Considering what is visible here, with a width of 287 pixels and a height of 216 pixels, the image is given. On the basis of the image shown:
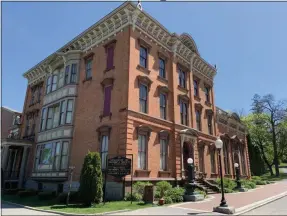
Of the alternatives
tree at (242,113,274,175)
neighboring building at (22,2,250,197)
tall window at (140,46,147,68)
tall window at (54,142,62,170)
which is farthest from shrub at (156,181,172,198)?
tree at (242,113,274,175)

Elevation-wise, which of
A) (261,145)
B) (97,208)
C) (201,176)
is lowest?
(97,208)

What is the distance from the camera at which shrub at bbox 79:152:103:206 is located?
12891 mm

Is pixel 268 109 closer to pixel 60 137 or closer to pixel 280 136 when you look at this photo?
pixel 280 136

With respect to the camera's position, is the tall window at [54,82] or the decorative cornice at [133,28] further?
the tall window at [54,82]

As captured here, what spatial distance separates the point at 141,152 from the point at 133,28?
32.1 ft

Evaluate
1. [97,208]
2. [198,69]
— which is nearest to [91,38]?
[198,69]

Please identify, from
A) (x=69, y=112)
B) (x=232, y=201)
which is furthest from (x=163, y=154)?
(x=69, y=112)

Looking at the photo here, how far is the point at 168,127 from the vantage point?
20.2 meters

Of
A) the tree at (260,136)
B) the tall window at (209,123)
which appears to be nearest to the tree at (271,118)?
the tree at (260,136)

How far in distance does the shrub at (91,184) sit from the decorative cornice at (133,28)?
37.0 ft

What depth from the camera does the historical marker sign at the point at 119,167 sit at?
14.3 metres

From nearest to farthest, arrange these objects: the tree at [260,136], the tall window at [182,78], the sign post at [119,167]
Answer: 1. the sign post at [119,167]
2. the tall window at [182,78]
3. the tree at [260,136]

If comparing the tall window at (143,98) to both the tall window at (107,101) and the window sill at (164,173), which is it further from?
the window sill at (164,173)

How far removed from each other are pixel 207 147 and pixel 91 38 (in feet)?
53.5
